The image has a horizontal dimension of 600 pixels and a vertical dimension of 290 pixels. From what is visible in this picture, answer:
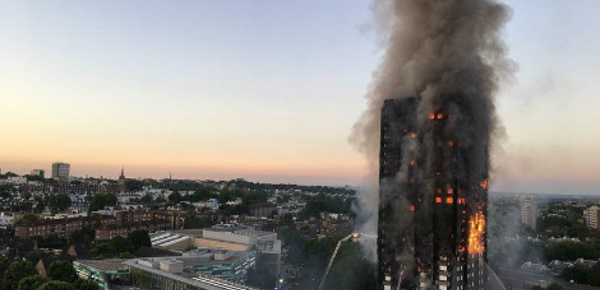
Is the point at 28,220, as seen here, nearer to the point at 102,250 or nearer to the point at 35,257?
the point at 102,250

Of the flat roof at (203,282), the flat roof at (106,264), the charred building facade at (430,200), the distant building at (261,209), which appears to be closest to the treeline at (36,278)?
the flat roof at (106,264)

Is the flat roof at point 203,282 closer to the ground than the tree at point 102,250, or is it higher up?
higher up

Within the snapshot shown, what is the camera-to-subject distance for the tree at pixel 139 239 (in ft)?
236

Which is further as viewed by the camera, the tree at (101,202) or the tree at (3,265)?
the tree at (101,202)

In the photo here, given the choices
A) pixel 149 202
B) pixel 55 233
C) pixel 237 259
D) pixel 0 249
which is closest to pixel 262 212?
pixel 149 202

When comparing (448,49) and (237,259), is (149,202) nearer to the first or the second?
(237,259)

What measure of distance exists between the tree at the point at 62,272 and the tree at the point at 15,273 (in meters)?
1.83

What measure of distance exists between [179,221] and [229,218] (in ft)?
39.4

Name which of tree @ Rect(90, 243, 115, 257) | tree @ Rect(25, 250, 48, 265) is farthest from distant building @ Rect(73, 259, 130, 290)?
tree @ Rect(90, 243, 115, 257)

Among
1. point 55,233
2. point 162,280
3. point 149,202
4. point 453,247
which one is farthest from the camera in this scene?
point 149,202

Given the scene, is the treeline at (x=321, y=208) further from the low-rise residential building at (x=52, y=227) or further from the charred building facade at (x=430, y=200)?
the charred building facade at (x=430, y=200)

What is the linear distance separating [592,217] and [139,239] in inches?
4756

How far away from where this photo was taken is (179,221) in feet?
367

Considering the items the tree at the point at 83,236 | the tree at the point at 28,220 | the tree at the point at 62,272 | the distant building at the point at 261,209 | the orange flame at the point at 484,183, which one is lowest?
the tree at the point at 83,236
